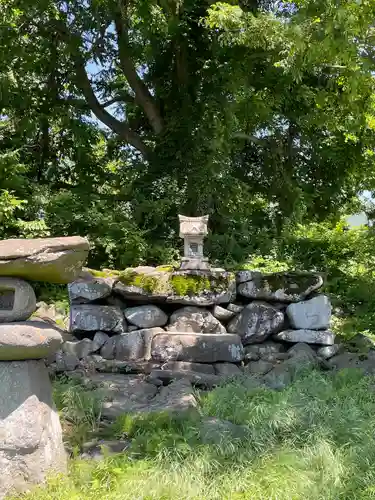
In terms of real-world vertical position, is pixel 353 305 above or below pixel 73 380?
below

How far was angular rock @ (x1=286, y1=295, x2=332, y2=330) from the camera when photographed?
308 inches

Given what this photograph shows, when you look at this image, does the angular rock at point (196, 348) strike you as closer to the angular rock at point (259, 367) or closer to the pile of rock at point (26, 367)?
the angular rock at point (259, 367)

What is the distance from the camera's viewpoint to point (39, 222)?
10.0 metres

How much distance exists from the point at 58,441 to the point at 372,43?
5600mm

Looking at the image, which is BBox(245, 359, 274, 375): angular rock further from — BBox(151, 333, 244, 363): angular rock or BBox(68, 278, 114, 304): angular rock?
BBox(68, 278, 114, 304): angular rock

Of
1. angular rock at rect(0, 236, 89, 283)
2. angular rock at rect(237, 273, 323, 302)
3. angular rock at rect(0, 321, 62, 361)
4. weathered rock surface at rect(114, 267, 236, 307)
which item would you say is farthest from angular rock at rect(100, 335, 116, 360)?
angular rock at rect(0, 236, 89, 283)

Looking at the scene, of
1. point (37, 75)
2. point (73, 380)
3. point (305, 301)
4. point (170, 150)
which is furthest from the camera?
point (37, 75)

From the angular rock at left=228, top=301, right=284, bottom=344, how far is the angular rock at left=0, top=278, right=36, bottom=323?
185 inches

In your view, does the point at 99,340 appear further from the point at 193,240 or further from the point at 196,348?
the point at 193,240

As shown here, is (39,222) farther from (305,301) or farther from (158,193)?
(305,301)

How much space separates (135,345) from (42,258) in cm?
428

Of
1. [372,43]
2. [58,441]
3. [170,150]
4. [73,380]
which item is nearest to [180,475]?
[58,441]

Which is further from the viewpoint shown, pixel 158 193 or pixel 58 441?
pixel 158 193

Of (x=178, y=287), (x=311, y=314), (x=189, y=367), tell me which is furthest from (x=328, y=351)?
(x=178, y=287)
